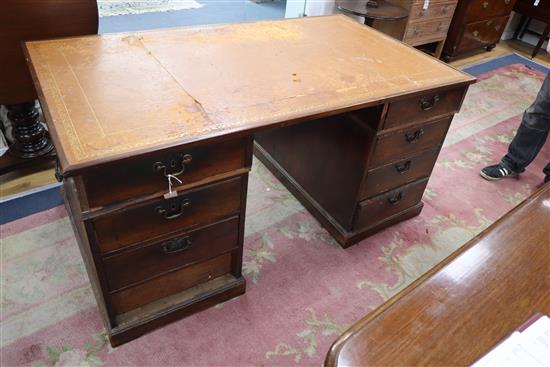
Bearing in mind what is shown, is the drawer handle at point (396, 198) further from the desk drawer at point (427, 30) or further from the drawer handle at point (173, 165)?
the desk drawer at point (427, 30)

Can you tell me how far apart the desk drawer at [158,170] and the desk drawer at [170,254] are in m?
0.20

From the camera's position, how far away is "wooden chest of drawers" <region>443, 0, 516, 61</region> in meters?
3.31

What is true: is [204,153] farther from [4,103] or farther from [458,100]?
[4,103]

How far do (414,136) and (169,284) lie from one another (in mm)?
1028

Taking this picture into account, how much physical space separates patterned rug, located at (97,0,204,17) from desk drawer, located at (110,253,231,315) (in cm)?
263

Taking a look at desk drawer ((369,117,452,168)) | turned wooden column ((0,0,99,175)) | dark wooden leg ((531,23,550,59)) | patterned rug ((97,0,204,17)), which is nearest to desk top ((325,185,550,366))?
desk drawer ((369,117,452,168))

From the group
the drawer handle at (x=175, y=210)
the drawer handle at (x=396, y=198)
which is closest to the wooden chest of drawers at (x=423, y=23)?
the drawer handle at (x=396, y=198)

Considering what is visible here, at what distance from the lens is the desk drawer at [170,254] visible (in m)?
1.12

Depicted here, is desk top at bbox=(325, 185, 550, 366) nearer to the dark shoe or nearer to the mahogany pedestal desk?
the mahogany pedestal desk

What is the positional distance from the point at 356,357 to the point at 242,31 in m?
1.31

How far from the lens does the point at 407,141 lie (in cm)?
153

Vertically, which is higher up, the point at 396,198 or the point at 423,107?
the point at 423,107

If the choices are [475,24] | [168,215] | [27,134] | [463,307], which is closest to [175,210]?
[168,215]

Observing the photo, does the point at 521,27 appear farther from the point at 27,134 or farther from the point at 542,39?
the point at 27,134
